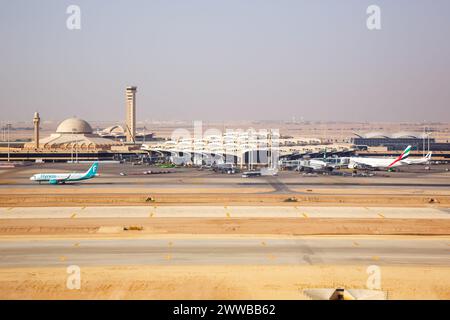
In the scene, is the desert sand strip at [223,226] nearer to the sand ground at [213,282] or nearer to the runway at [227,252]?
the runway at [227,252]

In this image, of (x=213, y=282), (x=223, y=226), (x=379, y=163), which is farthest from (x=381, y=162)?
(x=213, y=282)

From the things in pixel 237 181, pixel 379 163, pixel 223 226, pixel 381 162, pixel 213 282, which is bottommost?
pixel 213 282

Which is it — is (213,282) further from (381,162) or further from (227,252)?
(381,162)

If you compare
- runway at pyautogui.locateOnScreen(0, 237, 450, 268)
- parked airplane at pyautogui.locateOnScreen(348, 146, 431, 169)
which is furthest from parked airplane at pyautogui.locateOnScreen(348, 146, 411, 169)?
runway at pyautogui.locateOnScreen(0, 237, 450, 268)

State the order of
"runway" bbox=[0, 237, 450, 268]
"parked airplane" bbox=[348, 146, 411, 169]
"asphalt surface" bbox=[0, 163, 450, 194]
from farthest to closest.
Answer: "parked airplane" bbox=[348, 146, 411, 169] < "asphalt surface" bbox=[0, 163, 450, 194] < "runway" bbox=[0, 237, 450, 268]

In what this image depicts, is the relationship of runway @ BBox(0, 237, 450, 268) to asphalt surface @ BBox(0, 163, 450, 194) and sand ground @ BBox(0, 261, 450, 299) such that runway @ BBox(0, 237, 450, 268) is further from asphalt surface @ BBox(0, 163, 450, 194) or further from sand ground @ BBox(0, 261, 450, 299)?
asphalt surface @ BBox(0, 163, 450, 194)

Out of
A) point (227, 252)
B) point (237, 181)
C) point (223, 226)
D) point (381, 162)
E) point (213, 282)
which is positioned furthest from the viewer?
point (381, 162)
